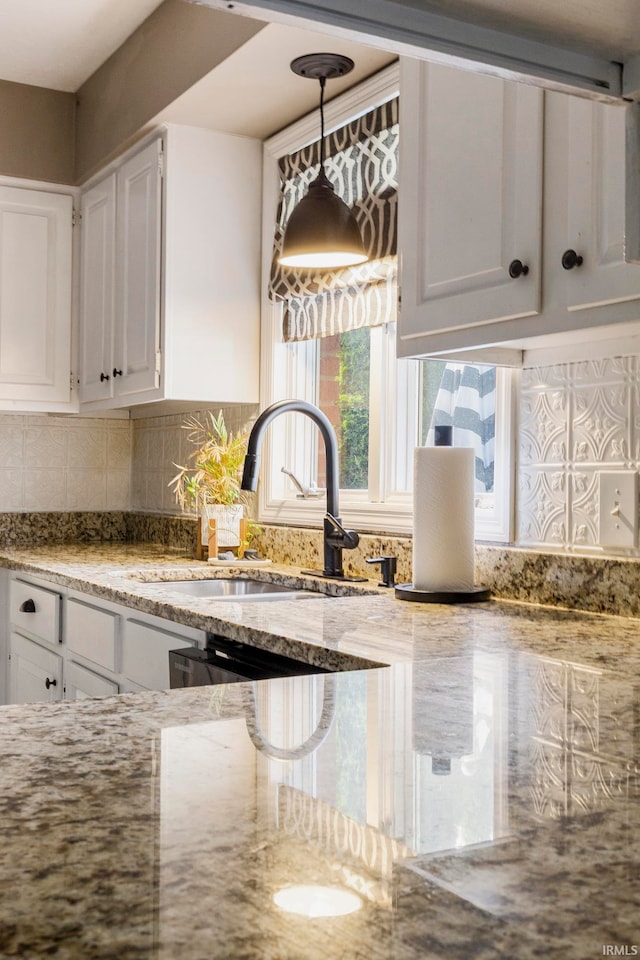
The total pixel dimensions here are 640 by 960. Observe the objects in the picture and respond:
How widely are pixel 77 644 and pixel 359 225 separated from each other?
137cm

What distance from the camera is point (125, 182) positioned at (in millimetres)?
3471

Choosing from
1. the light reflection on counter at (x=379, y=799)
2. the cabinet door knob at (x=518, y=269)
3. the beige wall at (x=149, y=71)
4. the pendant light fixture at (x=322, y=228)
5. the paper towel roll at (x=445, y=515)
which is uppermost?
the beige wall at (x=149, y=71)

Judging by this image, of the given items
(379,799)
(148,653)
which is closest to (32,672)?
(148,653)

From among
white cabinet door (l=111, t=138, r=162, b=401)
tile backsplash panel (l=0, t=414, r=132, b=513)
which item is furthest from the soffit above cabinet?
tile backsplash panel (l=0, t=414, r=132, b=513)

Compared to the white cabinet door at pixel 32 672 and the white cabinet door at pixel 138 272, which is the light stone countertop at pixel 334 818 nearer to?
the white cabinet door at pixel 32 672

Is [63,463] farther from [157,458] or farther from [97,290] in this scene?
[97,290]

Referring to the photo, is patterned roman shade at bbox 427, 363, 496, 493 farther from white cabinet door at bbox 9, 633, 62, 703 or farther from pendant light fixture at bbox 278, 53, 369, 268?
white cabinet door at bbox 9, 633, 62, 703

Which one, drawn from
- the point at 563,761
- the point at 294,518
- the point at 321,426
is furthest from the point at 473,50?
the point at 294,518

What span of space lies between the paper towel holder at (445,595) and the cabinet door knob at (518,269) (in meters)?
0.69

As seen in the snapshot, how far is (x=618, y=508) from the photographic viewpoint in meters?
1.88

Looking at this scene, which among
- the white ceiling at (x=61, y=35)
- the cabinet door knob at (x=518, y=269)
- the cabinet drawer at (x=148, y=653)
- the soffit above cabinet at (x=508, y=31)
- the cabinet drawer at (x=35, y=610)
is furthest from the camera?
the white ceiling at (x=61, y=35)

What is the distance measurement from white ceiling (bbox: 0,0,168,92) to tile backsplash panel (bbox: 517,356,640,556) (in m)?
1.96

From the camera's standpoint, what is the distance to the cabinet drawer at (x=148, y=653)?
2168 mm

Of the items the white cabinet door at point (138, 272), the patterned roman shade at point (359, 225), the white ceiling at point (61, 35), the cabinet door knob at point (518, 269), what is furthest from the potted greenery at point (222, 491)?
the cabinet door knob at point (518, 269)
